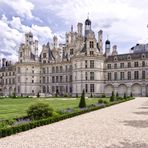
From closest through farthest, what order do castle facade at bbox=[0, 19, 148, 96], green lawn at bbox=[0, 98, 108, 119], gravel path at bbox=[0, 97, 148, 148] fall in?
gravel path at bbox=[0, 97, 148, 148], green lawn at bbox=[0, 98, 108, 119], castle facade at bbox=[0, 19, 148, 96]

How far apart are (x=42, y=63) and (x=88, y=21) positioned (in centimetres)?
1583

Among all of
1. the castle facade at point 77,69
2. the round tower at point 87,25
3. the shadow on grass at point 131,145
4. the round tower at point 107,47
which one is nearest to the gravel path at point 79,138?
the shadow on grass at point 131,145

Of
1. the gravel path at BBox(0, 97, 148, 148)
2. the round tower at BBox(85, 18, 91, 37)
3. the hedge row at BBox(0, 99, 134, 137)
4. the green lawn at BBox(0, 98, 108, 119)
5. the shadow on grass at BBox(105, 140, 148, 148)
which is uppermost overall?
the round tower at BBox(85, 18, 91, 37)

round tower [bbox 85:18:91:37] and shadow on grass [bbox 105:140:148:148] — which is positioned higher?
round tower [bbox 85:18:91:37]

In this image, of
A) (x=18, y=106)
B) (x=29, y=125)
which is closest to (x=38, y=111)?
(x=29, y=125)

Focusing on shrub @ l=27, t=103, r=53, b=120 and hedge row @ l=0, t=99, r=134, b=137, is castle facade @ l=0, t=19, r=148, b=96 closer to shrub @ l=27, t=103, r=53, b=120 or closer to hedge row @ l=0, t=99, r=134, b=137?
hedge row @ l=0, t=99, r=134, b=137

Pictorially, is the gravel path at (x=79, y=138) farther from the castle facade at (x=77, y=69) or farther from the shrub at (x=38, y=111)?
the castle facade at (x=77, y=69)

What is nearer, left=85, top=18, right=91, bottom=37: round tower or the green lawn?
the green lawn

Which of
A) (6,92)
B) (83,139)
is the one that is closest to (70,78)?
(6,92)

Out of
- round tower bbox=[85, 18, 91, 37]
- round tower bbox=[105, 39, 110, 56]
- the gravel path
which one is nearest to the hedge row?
the gravel path

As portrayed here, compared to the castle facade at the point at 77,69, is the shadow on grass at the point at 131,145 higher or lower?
lower

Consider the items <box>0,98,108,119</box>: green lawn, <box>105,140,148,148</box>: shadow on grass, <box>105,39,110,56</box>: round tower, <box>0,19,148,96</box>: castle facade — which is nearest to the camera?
<box>105,140,148,148</box>: shadow on grass

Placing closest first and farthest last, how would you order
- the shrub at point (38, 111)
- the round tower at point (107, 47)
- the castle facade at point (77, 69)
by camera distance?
the shrub at point (38, 111)
the castle facade at point (77, 69)
the round tower at point (107, 47)

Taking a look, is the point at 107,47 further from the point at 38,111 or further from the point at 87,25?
the point at 38,111
